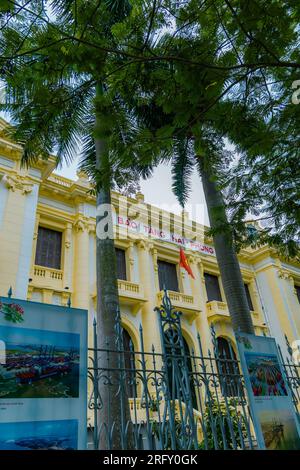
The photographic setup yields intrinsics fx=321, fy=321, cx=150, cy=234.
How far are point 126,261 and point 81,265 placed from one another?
2.48 metres

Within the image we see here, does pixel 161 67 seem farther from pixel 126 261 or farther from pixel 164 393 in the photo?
pixel 126 261

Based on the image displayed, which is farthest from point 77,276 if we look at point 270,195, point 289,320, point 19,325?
point 289,320

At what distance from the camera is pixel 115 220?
43.1ft

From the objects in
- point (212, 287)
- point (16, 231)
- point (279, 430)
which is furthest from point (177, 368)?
point (212, 287)

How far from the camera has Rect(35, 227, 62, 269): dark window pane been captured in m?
11.4

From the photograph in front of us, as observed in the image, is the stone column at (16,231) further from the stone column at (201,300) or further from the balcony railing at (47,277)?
the stone column at (201,300)

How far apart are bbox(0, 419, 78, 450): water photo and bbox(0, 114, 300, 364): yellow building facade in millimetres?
6575

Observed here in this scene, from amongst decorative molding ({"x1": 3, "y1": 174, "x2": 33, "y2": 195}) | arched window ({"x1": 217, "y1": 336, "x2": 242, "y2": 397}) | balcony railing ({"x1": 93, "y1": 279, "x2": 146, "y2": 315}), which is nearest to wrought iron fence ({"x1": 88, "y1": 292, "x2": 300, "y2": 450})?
arched window ({"x1": 217, "y1": 336, "x2": 242, "y2": 397})

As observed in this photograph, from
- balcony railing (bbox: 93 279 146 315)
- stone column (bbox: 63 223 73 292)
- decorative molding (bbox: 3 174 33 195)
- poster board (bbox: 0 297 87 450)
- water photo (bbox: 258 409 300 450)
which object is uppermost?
decorative molding (bbox: 3 174 33 195)

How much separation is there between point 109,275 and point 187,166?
15.2ft

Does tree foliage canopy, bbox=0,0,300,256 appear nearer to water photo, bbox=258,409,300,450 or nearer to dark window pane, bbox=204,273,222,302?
water photo, bbox=258,409,300,450

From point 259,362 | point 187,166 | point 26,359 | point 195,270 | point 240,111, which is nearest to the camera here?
point 26,359

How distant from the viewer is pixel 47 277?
A: 10.9m
